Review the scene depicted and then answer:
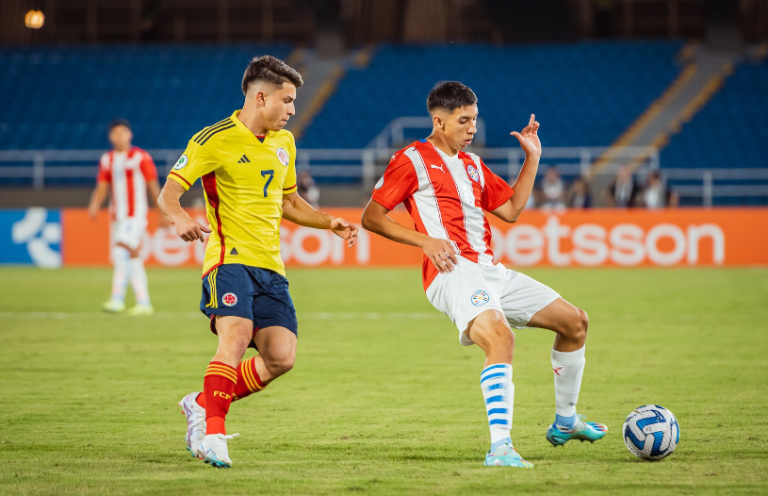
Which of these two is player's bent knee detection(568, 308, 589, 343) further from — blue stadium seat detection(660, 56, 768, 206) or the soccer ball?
blue stadium seat detection(660, 56, 768, 206)

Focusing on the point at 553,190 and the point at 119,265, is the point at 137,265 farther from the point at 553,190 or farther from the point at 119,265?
the point at 553,190

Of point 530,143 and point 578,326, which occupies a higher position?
point 530,143

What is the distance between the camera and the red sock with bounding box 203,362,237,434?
509cm

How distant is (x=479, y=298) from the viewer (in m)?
5.38

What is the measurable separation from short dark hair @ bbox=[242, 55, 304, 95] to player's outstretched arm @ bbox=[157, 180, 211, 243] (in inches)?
28.5

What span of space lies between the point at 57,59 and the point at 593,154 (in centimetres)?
1748

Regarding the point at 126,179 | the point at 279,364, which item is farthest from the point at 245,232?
the point at 126,179

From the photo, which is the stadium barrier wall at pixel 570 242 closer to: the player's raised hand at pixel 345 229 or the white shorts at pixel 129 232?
the white shorts at pixel 129 232

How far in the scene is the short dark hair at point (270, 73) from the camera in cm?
541

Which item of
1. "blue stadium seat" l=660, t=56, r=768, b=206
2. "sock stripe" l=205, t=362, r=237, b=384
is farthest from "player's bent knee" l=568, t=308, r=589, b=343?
"blue stadium seat" l=660, t=56, r=768, b=206

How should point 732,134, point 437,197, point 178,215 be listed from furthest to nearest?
point 732,134 < point 437,197 < point 178,215

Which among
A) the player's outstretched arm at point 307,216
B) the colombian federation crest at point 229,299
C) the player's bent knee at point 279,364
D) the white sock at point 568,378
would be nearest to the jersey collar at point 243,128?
the player's outstretched arm at point 307,216

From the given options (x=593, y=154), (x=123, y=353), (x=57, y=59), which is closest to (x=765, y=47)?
(x=593, y=154)

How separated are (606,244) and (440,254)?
1565cm
